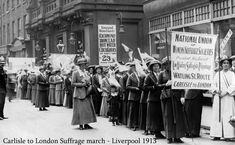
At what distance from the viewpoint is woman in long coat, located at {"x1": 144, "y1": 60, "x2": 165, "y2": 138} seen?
9.84 metres

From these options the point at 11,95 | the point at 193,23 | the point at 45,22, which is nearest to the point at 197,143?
the point at 193,23

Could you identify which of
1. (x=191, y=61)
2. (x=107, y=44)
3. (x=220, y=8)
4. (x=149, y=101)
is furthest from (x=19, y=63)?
(x=191, y=61)

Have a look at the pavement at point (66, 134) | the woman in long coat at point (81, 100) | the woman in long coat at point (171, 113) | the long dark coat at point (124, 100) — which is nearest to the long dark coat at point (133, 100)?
the pavement at point (66, 134)

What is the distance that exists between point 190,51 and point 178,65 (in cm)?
40

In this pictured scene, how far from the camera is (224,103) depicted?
30.8ft

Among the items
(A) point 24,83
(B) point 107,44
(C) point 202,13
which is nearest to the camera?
(B) point 107,44

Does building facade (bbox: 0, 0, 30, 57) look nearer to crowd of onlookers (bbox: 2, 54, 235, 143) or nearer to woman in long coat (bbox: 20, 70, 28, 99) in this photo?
woman in long coat (bbox: 20, 70, 28, 99)

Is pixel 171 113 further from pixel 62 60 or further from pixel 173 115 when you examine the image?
pixel 62 60

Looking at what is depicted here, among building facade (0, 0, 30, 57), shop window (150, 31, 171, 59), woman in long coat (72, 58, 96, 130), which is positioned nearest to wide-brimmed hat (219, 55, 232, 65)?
woman in long coat (72, 58, 96, 130)

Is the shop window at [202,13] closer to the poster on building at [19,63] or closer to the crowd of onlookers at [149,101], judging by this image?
the crowd of onlookers at [149,101]

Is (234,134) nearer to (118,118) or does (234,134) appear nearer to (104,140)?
(104,140)

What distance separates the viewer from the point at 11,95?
24.8 m

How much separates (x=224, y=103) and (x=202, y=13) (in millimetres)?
7127

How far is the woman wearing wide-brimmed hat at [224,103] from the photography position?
924cm
